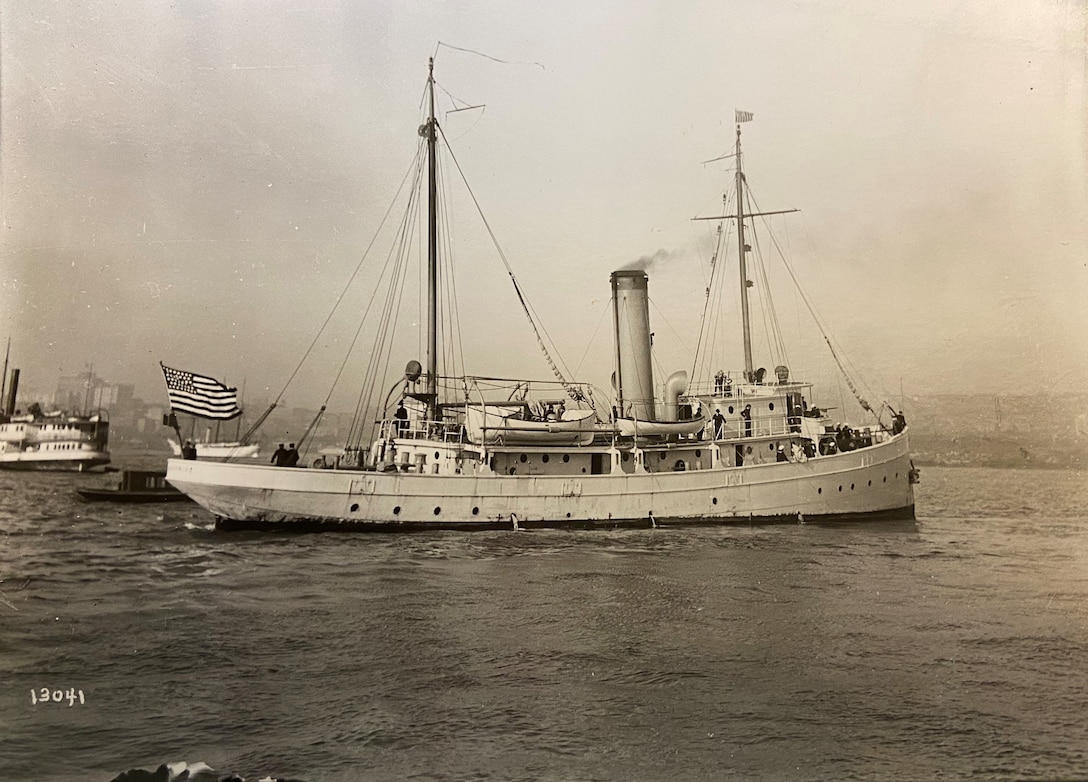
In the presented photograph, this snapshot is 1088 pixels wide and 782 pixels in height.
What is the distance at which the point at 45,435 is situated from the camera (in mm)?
5312

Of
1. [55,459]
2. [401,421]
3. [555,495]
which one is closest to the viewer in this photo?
[55,459]

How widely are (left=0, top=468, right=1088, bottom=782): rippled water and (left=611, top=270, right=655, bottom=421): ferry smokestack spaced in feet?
8.34

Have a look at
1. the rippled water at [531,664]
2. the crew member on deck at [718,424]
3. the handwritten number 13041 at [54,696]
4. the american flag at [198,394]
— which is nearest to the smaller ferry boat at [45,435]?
the rippled water at [531,664]

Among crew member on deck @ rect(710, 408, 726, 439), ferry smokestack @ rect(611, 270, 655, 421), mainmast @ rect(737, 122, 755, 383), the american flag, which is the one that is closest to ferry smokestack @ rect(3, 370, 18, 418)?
the american flag

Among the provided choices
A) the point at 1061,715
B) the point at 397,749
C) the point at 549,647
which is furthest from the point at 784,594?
the point at 397,749

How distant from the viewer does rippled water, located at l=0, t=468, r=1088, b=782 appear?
10.7ft

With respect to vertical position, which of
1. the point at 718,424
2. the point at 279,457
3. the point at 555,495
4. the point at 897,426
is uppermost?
the point at 718,424

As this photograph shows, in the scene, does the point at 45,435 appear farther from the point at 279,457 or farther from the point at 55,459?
the point at 279,457

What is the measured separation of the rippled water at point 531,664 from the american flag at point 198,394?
1.14m

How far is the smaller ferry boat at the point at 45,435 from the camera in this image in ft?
16.3

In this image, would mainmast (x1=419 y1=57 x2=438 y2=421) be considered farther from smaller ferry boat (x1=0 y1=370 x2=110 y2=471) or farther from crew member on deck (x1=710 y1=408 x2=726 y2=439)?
crew member on deck (x1=710 y1=408 x2=726 y2=439)

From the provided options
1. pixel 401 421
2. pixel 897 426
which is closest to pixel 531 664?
pixel 401 421

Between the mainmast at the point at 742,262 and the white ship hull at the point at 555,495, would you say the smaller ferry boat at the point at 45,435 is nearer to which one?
the white ship hull at the point at 555,495

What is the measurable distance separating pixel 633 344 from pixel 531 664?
4881 millimetres
